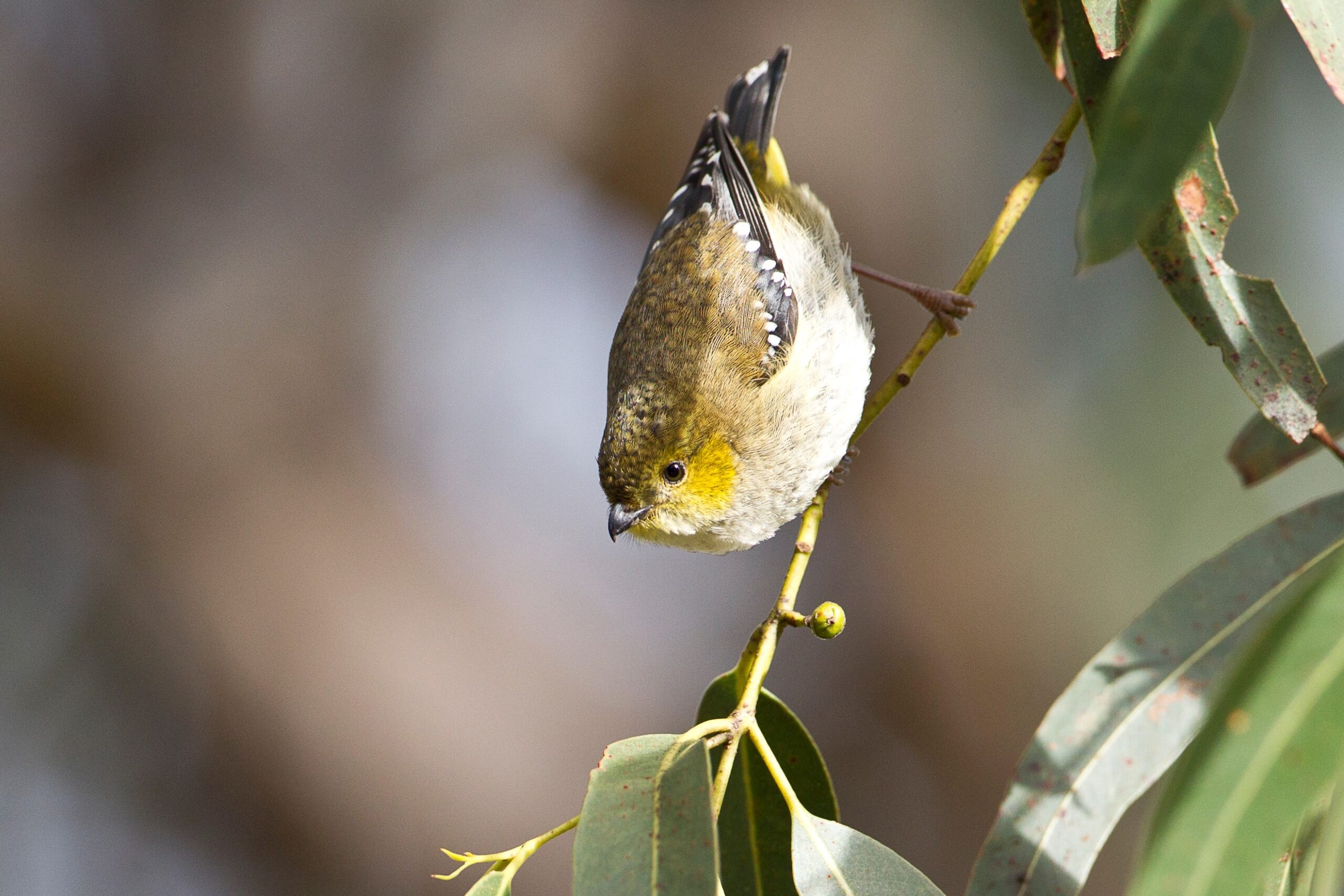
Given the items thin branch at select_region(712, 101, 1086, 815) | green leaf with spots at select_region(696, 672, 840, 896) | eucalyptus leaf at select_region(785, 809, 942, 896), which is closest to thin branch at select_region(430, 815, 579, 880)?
thin branch at select_region(712, 101, 1086, 815)

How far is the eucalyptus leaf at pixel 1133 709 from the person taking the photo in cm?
153

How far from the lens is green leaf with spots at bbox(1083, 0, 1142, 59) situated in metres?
1.49

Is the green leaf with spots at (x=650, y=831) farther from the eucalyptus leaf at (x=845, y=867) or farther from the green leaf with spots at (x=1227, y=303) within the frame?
the green leaf with spots at (x=1227, y=303)

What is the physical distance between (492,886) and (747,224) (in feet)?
6.82

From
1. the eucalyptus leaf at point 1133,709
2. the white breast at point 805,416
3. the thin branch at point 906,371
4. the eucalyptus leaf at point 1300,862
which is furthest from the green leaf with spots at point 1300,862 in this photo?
the white breast at point 805,416

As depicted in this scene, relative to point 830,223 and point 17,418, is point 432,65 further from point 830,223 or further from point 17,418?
point 830,223

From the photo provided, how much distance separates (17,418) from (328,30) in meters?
2.55

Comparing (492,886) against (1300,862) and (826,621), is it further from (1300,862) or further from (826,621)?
(1300,862)

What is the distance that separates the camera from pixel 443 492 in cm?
574

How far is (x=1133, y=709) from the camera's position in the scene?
5.33ft

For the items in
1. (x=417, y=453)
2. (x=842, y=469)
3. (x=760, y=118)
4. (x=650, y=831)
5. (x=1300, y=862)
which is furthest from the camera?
(x=417, y=453)

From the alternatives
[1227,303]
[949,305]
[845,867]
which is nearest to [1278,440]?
[1227,303]

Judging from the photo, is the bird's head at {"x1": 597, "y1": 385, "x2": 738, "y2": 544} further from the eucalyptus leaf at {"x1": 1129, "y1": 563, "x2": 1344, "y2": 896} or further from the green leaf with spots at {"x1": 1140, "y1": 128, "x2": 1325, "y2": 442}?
the eucalyptus leaf at {"x1": 1129, "y1": 563, "x2": 1344, "y2": 896}

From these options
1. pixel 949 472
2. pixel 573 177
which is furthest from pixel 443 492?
pixel 949 472
